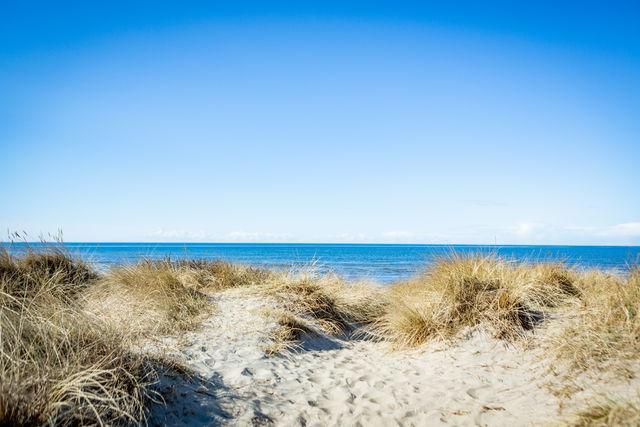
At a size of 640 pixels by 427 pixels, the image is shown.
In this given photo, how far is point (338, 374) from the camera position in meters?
5.21

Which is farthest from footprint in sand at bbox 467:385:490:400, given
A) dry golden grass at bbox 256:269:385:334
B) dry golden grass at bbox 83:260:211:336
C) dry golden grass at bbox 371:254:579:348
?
dry golden grass at bbox 83:260:211:336

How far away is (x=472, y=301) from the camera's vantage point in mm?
6426

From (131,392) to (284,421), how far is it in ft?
4.80

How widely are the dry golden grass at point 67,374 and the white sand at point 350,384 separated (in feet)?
1.31

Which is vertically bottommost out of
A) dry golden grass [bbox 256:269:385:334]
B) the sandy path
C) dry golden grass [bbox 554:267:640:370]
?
the sandy path

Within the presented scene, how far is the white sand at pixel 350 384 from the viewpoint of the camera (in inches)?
146

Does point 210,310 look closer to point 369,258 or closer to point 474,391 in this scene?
point 474,391

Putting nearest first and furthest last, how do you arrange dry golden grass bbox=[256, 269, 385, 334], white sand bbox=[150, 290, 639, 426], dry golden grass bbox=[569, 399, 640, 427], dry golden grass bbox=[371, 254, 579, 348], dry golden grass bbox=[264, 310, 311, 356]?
dry golden grass bbox=[569, 399, 640, 427] → white sand bbox=[150, 290, 639, 426] → dry golden grass bbox=[264, 310, 311, 356] → dry golden grass bbox=[371, 254, 579, 348] → dry golden grass bbox=[256, 269, 385, 334]

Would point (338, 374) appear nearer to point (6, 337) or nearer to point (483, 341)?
point (483, 341)

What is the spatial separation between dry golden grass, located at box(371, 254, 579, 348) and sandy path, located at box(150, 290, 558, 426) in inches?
14.2

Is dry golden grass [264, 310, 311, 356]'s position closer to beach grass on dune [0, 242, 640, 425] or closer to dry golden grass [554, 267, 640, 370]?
beach grass on dune [0, 242, 640, 425]

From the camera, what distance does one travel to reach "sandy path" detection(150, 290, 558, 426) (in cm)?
374

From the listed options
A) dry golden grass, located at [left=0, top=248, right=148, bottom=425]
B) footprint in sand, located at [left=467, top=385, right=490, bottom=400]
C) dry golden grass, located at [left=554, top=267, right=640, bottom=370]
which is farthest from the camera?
footprint in sand, located at [left=467, top=385, right=490, bottom=400]

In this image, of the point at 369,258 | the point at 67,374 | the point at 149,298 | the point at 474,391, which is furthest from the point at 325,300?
the point at 369,258
